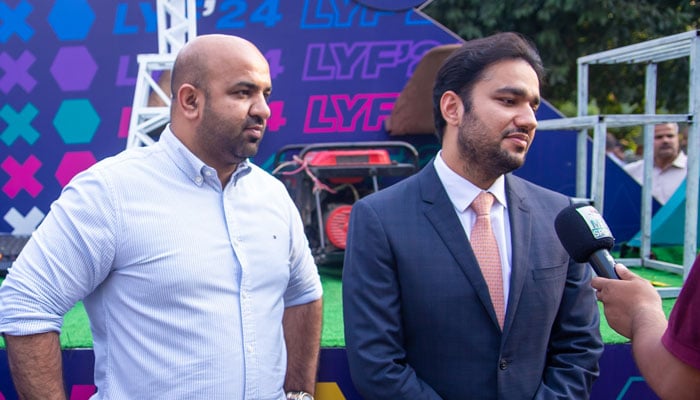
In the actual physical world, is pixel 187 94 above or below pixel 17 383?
above

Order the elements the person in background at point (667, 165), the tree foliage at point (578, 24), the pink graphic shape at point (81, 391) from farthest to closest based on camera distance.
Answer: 1. the tree foliage at point (578, 24)
2. the person in background at point (667, 165)
3. the pink graphic shape at point (81, 391)

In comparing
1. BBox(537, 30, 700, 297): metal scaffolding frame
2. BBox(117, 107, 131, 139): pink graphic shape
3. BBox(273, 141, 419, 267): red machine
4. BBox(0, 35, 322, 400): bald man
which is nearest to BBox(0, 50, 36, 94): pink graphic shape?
BBox(117, 107, 131, 139): pink graphic shape

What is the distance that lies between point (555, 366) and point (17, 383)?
1.50m

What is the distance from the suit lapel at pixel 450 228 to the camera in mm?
1754

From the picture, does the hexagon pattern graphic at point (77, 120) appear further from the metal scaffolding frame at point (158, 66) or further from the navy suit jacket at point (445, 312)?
the navy suit jacket at point (445, 312)

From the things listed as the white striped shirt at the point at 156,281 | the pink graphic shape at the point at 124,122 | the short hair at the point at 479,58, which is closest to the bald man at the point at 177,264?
the white striped shirt at the point at 156,281

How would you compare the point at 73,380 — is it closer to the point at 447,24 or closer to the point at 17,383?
the point at 17,383

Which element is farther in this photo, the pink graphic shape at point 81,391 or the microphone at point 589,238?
the pink graphic shape at point 81,391

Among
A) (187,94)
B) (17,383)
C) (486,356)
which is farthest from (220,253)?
(486,356)

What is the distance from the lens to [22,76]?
4.87m

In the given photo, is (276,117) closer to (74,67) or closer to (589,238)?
(74,67)

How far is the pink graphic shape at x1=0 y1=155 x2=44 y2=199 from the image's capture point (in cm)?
487

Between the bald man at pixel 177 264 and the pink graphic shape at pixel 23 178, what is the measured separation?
11.7ft

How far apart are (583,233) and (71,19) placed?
451 centimetres
